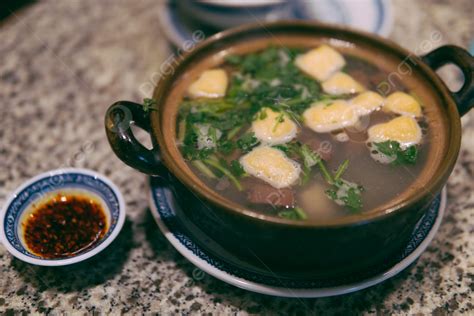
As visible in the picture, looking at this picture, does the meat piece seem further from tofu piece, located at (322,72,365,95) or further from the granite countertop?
tofu piece, located at (322,72,365,95)

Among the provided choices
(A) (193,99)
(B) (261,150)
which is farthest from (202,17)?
(B) (261,150)

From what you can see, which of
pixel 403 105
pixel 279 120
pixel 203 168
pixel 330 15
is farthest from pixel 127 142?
pixel 330 15

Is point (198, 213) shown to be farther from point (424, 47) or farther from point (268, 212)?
point (424, 47)

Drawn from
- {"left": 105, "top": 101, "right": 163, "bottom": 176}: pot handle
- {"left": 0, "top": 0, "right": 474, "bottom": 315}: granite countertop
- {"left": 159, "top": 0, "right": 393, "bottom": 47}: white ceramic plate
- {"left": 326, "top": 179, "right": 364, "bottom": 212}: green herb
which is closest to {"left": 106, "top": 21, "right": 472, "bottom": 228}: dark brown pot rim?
{"left": 105, "top": 101, "right": 163, "bottom": 176}: pot handle

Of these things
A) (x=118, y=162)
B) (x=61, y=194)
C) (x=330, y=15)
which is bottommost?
(x=118, y=162)

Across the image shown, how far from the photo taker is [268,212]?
1348mm

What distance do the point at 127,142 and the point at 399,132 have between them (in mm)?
854

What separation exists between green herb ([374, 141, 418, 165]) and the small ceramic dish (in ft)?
2.87

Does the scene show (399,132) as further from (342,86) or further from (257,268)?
(257,268)

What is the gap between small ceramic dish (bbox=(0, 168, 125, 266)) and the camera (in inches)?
58.5

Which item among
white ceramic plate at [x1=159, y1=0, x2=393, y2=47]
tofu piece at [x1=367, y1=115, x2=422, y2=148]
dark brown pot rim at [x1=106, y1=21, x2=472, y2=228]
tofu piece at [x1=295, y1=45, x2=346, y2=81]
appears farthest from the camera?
white ceramic plate at [x1=159, y1=0, x2=393, y2=47]

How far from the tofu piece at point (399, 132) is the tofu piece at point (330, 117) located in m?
0.09

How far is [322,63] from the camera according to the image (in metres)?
1.80

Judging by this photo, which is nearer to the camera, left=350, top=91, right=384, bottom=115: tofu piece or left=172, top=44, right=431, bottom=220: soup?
left=172, top=44, right=431, bottom=220: soup
